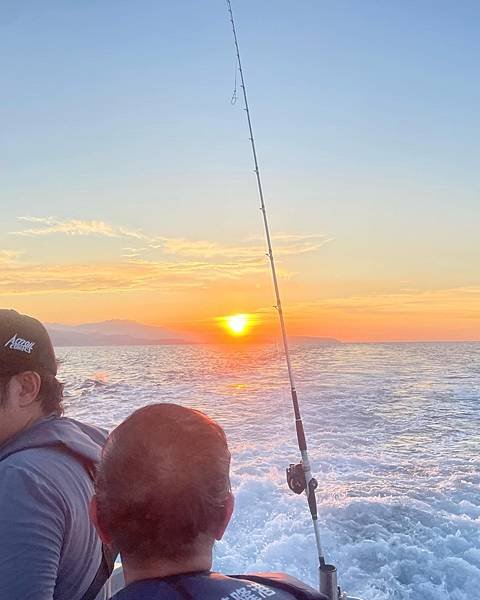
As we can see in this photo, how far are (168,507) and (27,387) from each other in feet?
2.88

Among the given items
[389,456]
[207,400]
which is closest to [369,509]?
[389,456]

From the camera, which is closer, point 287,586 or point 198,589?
point 198,589

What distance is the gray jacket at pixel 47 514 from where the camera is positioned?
4.53 feet

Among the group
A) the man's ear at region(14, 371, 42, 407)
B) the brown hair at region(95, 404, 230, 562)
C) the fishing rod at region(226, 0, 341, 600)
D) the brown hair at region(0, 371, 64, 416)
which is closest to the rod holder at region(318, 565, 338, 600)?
the fishing rod at region(226, 0, 341, 600)

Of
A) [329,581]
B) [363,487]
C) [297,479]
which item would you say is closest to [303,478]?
[297,479]

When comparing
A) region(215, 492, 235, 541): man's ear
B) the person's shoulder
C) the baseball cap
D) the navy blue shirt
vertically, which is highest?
the baseball cap

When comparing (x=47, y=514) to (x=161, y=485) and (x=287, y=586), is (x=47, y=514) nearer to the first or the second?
(x=161, y=485)

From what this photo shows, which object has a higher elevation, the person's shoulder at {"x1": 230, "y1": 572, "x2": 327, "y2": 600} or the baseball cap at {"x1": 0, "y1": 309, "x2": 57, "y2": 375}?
the baseball cap at {"x1": 0, "y1": 309, "x2": 57, "y2": 375}

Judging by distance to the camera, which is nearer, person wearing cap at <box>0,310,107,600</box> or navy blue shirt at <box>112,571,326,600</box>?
navy blue shirt at <box>112,571,326,600</box>

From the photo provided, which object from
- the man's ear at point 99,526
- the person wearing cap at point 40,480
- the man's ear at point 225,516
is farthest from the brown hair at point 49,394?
A: the man's ear at point 225,516

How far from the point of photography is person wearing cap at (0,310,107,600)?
139 centimetres

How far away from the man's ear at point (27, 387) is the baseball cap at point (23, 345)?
0.8 inches

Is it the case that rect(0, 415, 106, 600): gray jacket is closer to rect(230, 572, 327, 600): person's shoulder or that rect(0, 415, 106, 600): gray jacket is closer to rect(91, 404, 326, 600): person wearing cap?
rect(91, 404, 326, 600): person wearing cap

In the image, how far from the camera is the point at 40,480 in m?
1.44
